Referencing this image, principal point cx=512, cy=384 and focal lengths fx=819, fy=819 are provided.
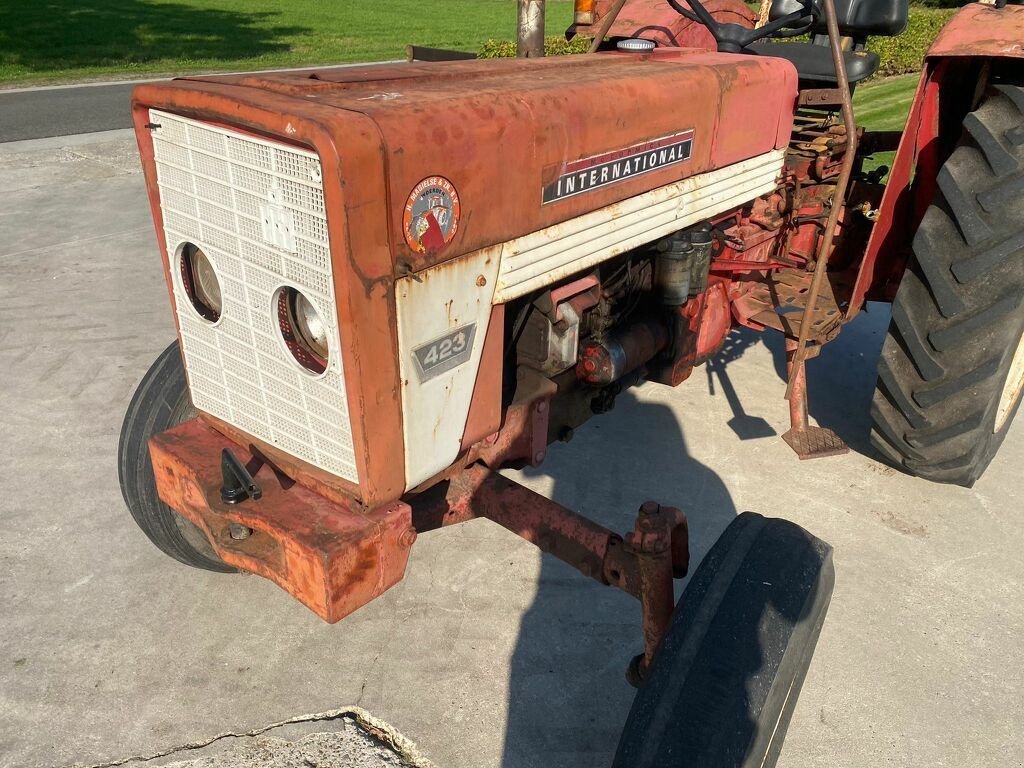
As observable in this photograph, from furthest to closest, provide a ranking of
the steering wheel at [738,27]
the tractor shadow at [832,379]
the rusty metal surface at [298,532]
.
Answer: the tractor shadow at [832,379] < the steering wheel at [738,27] < the rusty metal surface at [298,532]

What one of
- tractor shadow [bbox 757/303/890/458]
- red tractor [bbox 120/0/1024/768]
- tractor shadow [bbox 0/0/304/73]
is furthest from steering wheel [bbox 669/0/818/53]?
tractor shadow [bbox 0/0/304/73]

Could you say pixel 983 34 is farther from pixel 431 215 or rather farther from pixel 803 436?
pixel 431 215

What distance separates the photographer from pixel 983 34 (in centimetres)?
265

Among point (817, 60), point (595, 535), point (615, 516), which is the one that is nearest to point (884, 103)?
point (817, 60)

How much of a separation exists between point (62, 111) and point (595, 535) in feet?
35.0

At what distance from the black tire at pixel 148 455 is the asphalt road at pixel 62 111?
25.7 ft

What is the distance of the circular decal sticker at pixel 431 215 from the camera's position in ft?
4.90

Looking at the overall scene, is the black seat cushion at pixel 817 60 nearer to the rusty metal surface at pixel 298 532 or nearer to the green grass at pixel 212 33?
the rusty metal surface at pixel 298 532

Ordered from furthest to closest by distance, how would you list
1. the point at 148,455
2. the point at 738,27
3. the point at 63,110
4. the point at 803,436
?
the point at 63,110, the point at 803,436, the point at 738,27, the point at 148,455

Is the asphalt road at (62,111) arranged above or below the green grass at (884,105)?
below

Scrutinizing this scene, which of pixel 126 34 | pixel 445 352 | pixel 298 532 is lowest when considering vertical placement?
pixel 126 34

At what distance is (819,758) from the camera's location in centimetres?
208

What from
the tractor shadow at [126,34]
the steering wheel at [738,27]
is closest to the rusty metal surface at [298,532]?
the steering wheel at [738,27]

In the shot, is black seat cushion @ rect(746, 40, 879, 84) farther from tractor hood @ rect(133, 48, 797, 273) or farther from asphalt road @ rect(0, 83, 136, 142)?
asphalt road @ rect(0, 83, 136, 142)
